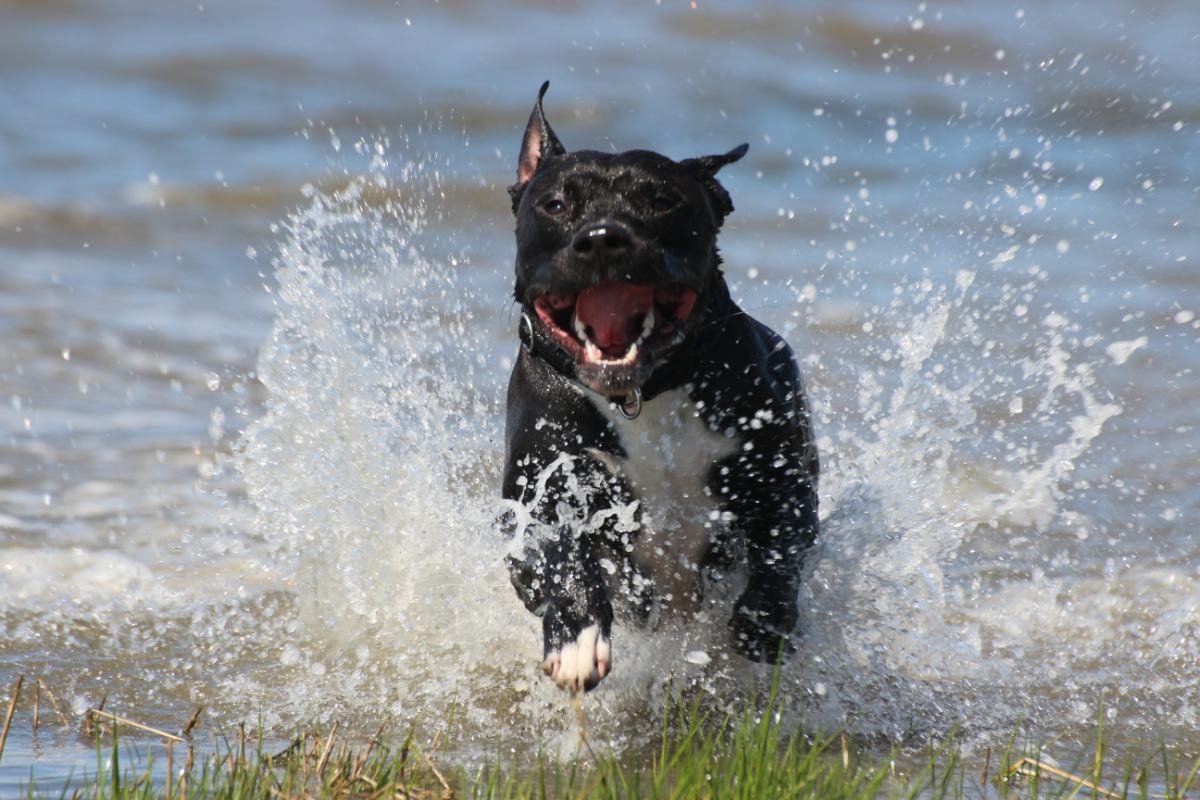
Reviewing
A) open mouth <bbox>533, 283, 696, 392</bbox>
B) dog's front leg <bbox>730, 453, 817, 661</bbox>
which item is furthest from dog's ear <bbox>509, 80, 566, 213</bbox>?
dog's front leg <bbox>730, 453, 817, 661</bbox>

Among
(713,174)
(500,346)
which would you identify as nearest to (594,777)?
(713,174)

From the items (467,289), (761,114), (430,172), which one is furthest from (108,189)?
(761,114)

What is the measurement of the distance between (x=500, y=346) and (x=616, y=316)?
4509mm

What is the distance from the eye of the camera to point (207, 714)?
378 centimetres

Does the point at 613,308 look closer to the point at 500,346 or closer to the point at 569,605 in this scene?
the point at 569,605

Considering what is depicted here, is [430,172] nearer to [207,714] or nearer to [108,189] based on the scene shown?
[108,189]

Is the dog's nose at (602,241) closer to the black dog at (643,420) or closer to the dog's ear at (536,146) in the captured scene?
the black dog at (643,420)

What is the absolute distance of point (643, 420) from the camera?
376 centimetres

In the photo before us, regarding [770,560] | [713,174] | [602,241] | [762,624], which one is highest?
[713,174]

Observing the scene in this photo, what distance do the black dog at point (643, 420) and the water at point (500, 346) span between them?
265mm

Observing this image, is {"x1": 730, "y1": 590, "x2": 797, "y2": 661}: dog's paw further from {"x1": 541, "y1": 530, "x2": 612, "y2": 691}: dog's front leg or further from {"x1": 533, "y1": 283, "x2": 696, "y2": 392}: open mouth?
{"x1": 533, "y1": 283, "x2": 696, "y2": 392}: open mouth

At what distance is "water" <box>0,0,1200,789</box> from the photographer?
4.14m

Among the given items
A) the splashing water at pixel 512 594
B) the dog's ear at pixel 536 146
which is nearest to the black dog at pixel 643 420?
the dog's ear at pixel 536 146

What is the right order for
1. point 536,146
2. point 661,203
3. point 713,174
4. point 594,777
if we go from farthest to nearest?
point 536,146, point 713,174, point 661,203, point 594,777
